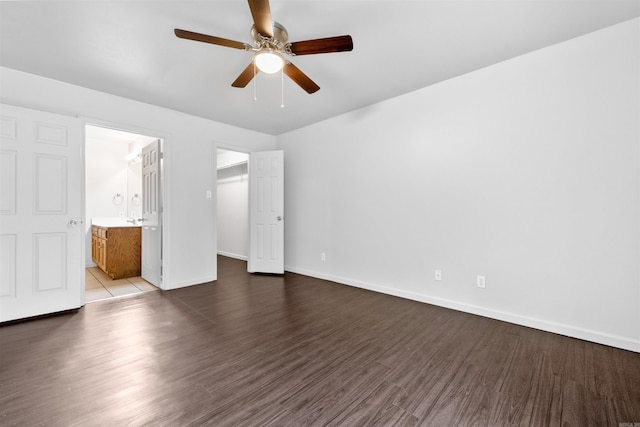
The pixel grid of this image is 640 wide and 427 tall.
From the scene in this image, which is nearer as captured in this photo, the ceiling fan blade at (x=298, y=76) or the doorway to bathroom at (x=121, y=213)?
the ceiling fan blade at (x=298, y=76)

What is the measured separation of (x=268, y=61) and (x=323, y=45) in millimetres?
426

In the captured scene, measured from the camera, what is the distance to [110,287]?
3.87 m

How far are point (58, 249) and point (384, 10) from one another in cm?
393

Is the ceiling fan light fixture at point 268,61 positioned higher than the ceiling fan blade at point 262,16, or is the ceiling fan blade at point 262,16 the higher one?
the ceiling fan blade at point 262,16

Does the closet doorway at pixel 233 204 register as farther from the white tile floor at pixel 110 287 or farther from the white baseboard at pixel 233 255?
the white tile floor at pixel 110 287

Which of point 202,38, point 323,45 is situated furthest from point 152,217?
point 323,45

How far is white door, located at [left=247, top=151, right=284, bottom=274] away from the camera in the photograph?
15.2 ft

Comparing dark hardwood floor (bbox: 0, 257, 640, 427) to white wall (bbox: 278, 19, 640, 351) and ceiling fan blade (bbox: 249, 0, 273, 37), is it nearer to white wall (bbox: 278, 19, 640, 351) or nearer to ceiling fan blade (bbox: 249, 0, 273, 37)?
white wall (bbox: 278, 19, 640, 351)

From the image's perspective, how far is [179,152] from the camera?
153 inches

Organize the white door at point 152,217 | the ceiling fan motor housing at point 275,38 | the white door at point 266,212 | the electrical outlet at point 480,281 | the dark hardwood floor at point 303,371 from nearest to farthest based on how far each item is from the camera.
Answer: the dark hardwood floor at point 303,371
the ceiling fan motor housing at point 275,38
the electrical outlet at point 480,281
the white door at point 152,217
the white door at point 266,212

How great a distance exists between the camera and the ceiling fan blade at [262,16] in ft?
4.91

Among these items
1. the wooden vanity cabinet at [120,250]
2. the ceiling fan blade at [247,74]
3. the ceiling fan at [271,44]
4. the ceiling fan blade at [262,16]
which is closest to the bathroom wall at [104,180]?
the wooden vanity cabinet at [120,250]

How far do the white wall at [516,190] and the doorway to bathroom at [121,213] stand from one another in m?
2.97

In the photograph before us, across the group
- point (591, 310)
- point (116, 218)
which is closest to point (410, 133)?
point (591, 310)
